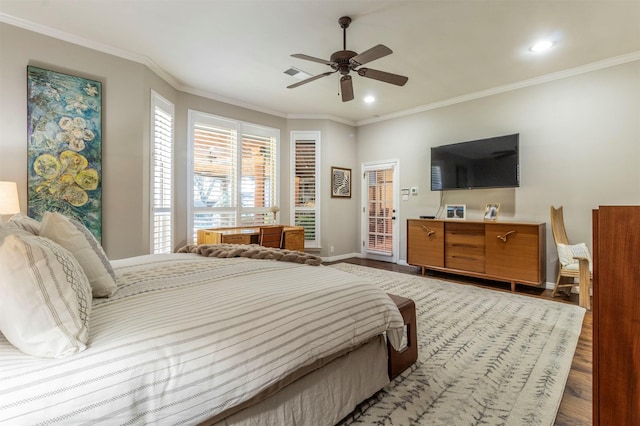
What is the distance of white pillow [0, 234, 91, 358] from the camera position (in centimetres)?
82

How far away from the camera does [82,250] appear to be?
4.29 feet

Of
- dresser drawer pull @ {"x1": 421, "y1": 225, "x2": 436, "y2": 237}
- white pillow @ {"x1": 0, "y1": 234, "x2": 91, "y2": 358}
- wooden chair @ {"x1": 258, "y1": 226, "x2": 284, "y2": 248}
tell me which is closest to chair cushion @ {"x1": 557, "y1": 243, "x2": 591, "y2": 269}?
dresser drawer pull @ {"x1": 421, "y1": 225, "x2": 436, "y2": 237}

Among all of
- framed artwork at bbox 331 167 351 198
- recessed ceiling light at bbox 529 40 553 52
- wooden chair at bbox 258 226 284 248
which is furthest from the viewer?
framed artwork at bbox 331 167 351 198

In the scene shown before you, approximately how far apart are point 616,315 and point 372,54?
2419 mm

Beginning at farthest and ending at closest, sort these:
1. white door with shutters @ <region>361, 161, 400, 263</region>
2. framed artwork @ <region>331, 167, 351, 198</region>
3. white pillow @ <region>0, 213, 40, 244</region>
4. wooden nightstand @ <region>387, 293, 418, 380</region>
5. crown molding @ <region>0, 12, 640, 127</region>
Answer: framed artwork @ <region>331, 167, 351, 198</region> < white door with shutters @ <region>361, 161, 400, 263</region> < crown molding @ <region>0, 12, 640, 127</region> < wooden nightstand @ <region>387, 293, 418, 380</region> < white pillow @ <region>0, 213, 40, 244</region>

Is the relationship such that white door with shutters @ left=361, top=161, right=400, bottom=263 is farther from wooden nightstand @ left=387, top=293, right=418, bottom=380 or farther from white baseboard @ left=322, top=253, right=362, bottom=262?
wooden nightstand @ left=387, top=293, right=418, bottom=380

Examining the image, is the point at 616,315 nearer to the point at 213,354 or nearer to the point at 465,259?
the point at 213,354

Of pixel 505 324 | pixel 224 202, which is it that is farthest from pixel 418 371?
pixel 224 202

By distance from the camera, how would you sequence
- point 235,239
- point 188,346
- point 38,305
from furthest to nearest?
1. point 235,239
2. point 188,346
3. point 38,305

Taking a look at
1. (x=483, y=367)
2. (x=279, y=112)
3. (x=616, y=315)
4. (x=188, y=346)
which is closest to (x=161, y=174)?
(x=279, y=112)

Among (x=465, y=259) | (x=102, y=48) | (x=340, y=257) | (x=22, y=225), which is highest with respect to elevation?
(x=102, y=48)

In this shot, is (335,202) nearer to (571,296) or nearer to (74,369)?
(571,296)

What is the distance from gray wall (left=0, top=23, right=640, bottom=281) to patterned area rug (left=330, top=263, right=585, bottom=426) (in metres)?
1.55

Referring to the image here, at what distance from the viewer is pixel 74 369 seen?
79cm
